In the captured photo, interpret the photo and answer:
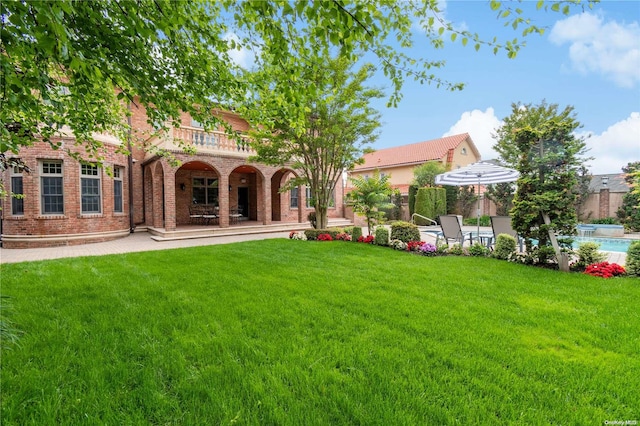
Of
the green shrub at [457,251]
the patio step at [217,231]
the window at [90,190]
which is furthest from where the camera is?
the patio step at [217,231]

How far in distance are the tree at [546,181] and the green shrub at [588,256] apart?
43 cm

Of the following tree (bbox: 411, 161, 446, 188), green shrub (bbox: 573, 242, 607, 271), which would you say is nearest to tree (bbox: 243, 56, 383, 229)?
green shrub (bbox: 573, 242, 607, 271)

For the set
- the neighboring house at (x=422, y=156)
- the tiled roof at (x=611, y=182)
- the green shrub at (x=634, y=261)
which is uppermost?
the neighboring house at (x=422, y=156)

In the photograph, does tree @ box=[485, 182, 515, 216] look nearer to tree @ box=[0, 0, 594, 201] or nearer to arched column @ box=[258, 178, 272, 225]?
arched column @ box=[258, 178, 272, 225]

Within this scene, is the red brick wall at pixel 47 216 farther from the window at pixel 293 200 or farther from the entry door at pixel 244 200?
the window at pixel 293 200

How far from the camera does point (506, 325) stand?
343cm

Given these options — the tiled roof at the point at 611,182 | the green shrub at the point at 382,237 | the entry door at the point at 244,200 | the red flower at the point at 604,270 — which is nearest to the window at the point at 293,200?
the entry door at the point at 244,200

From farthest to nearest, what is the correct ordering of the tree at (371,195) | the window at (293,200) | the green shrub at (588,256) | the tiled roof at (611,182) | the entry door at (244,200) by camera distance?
the tiled roof at (611,182), the entry door at (244,200), the window at (293,200), the tree at (371,195), the green shrub at (588,256)

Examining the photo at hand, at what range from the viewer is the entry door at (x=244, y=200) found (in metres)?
18.8

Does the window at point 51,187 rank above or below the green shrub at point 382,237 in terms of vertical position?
above

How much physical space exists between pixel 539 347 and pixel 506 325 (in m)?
0.49

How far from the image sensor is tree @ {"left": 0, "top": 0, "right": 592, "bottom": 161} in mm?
2273

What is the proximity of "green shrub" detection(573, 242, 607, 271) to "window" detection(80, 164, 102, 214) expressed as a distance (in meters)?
15.3

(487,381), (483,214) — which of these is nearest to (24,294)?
(487,381)
